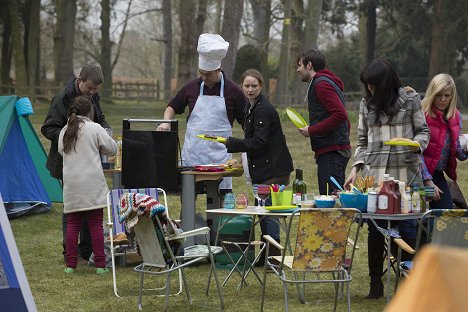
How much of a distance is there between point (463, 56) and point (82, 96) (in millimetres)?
30348

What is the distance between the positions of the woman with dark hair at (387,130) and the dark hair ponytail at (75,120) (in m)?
2.14

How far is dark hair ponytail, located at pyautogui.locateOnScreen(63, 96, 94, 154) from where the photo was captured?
7570 mm

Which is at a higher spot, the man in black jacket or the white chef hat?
the white chef hat

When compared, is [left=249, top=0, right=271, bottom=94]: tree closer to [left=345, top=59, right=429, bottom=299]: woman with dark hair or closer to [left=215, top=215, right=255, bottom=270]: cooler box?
[left=215, top=215, right=255, bottom=270]: cooler box

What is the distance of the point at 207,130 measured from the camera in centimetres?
830

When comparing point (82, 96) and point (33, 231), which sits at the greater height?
point (82, 96)

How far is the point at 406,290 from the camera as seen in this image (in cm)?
232

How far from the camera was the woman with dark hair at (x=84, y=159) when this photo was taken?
7605 millimetres

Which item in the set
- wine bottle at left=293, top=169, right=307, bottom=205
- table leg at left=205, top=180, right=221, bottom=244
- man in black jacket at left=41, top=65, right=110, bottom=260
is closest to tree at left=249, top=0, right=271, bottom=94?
table leg at left=205, top=180, right=221, bottom=244

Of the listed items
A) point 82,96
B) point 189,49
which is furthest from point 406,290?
point 189,49

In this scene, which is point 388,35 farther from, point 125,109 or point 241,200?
point 241,200

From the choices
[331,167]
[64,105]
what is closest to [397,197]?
[331,167]

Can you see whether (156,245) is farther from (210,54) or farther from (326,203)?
(210,54)

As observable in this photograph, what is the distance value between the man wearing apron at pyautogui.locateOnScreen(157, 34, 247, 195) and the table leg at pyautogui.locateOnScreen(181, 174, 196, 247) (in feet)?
1.41
